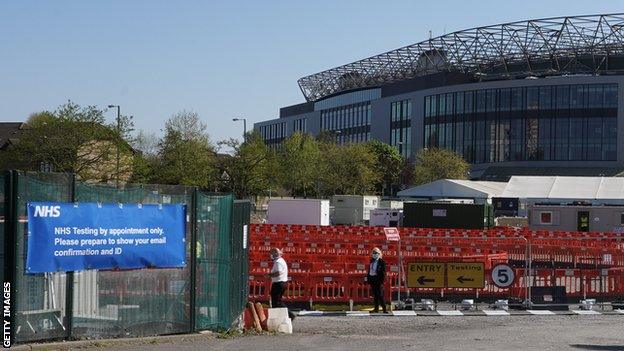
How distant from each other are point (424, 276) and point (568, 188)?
39.2 m

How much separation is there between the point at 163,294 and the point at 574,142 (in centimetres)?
9502

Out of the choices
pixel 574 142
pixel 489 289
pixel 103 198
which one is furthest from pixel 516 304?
pixel 574 142

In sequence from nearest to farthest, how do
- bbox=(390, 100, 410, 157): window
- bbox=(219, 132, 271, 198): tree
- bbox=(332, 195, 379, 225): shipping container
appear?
1. bbox=(332, 195, 379, 225): shipping container
2. bbox=(219, 132, 271, 198): tree
3. bbox=(390, 100, 410, 157): window

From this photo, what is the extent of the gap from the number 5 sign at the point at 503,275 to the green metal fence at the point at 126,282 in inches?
323

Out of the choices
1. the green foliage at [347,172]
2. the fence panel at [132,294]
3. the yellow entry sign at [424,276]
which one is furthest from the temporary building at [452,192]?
the fence panel at [132,294]

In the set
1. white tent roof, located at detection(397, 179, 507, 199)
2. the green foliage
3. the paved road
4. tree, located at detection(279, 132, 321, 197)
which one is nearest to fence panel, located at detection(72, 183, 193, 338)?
the paved road

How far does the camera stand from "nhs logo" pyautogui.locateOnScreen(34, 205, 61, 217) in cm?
1301

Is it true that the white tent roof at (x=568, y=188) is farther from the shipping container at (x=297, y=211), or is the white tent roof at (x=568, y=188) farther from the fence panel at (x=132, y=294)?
the fence panel at (x=132, y=294)

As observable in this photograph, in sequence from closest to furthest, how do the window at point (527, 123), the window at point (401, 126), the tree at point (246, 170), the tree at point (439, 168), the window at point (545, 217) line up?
the window at point (545, 217) → the tree at point (246, 170) → the tree at point (439, 168) → the window at point (527, 123) → the window at point (401, 126)

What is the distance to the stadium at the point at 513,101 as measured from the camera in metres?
103

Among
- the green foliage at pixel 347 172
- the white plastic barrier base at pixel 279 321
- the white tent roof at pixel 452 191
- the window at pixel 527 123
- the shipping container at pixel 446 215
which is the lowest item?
the white plastic barrier base at pixel 279 321

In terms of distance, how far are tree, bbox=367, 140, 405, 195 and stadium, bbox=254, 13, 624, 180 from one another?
8.28 m

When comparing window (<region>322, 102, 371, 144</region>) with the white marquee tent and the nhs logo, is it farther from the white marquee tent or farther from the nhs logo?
the nhs logo

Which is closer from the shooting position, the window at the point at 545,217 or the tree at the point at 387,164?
the window at the point at 545,217
